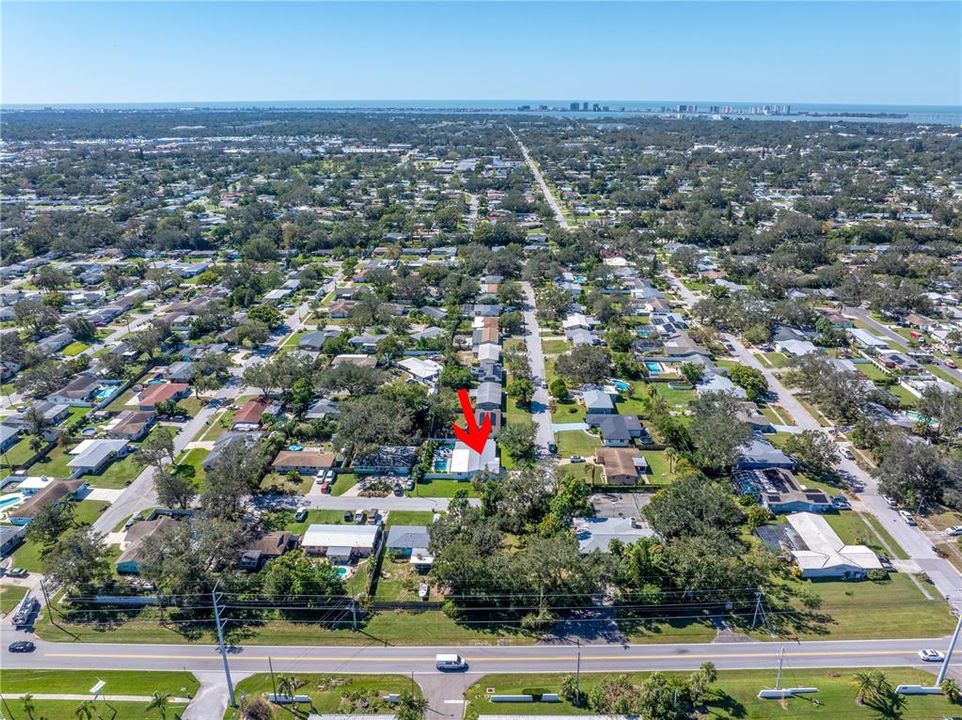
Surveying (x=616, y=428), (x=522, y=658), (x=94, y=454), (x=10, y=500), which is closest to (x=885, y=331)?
(x=616, y=428)

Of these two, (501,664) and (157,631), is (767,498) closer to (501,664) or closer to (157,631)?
(501,664)

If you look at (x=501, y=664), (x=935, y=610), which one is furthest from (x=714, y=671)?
(x=935, y=610)

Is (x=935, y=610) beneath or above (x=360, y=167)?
beneath

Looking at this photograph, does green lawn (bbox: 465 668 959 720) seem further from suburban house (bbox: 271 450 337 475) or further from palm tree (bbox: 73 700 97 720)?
suburban house (bbox: 271 450 337 475)

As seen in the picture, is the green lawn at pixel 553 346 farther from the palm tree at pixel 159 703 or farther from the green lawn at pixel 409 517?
the palm tree at pixel 159 703

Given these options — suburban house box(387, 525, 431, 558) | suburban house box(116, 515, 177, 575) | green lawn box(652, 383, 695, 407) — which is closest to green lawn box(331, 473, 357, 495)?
suburban house box(387, 525, 431, 558)

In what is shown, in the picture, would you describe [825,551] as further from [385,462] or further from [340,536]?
[340,536]
